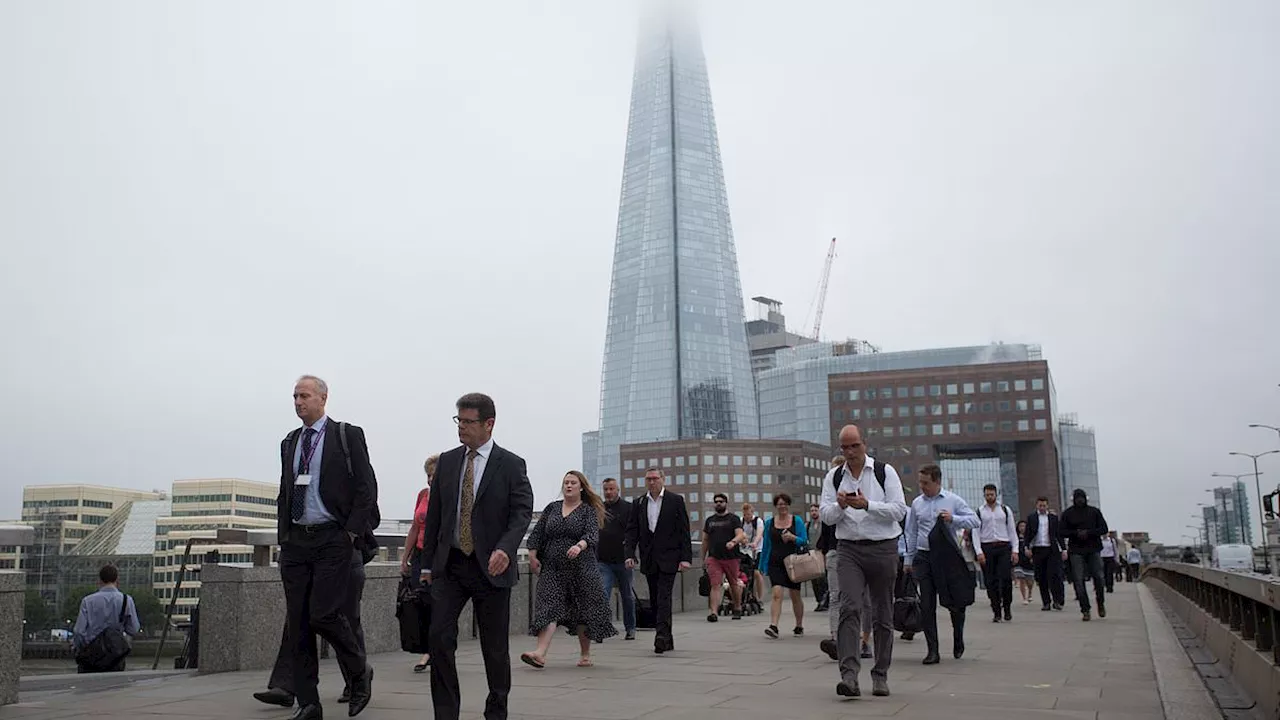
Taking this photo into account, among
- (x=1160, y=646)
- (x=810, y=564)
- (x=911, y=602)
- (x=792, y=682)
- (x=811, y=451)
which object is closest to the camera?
(x=792, y=682)

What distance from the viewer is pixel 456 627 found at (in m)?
6.84

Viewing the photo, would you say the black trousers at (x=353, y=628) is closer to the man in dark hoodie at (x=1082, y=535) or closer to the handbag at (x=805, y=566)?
the handbag at (x=805, y=566)

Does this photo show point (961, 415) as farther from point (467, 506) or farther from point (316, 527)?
point (467, 506)

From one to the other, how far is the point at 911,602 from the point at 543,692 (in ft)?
15.6

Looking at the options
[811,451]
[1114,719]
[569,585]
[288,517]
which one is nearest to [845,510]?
[1114,719]

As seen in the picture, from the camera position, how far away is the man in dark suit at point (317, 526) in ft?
25.8

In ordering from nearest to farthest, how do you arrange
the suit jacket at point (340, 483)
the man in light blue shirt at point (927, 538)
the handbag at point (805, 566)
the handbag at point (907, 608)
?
the suit jacket at point (340, 483) < the man in light blue shirt at point (927, 538) < the handbag at point (907, 608) < the handbag at point (805, 566)

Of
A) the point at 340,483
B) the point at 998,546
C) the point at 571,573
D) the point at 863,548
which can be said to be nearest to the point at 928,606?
the point at 863,548

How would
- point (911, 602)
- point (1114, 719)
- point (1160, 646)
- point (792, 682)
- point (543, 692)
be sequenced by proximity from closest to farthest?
point (1114, 719)
point (543, 692)
point (792, 682)
point (911, 602)
point (1160, 646)

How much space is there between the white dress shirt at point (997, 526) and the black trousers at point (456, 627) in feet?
43.4

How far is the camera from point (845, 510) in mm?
9609

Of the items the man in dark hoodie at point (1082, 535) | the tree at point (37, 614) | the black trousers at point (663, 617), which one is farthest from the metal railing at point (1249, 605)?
the tree at point (37, 614)

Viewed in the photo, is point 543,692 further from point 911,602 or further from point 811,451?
point 811,451

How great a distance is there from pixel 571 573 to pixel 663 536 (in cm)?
294
